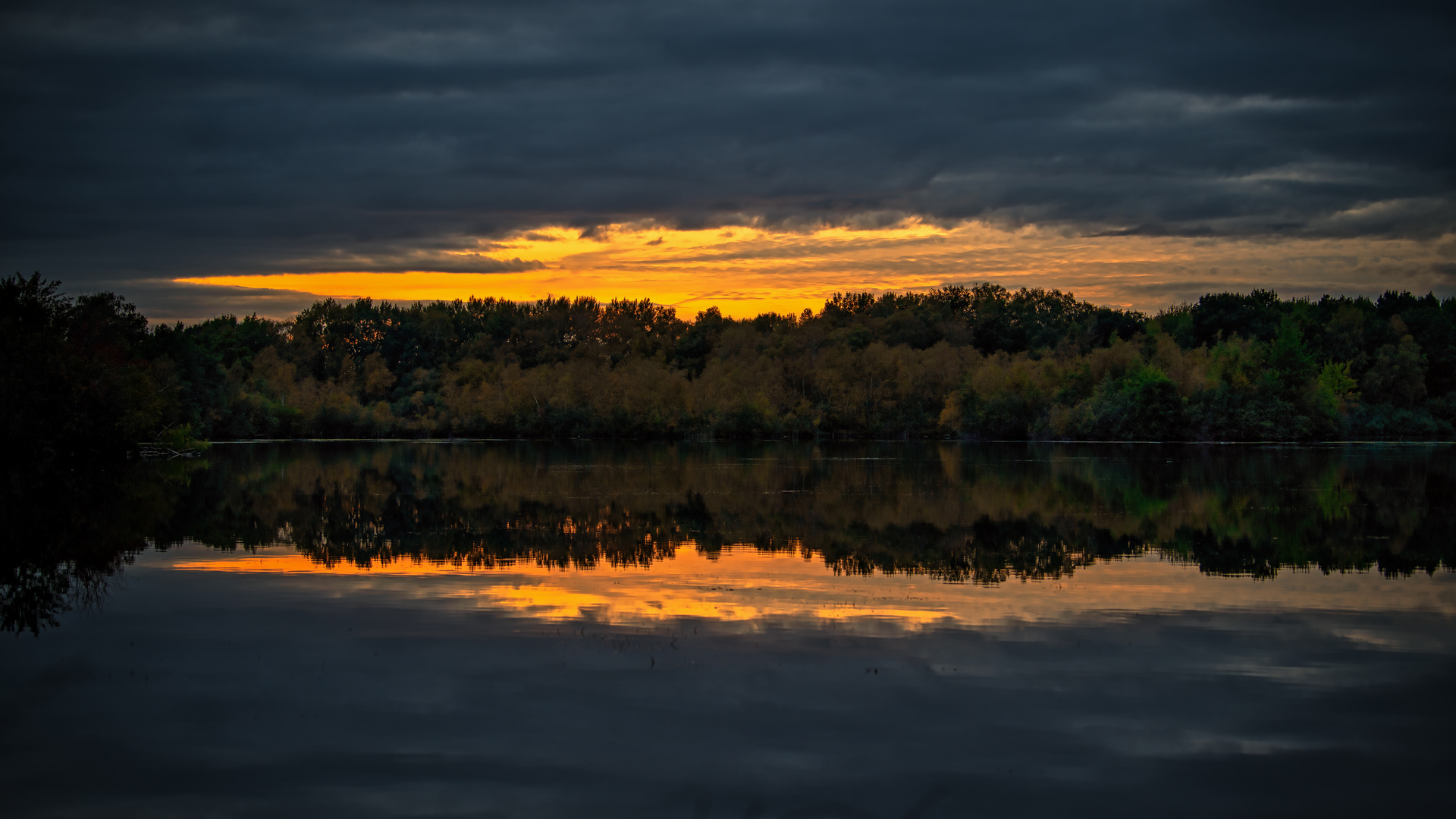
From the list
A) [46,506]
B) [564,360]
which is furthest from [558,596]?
[564,360]

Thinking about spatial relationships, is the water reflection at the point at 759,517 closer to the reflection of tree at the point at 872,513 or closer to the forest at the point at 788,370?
the reflection of tree at the point at 872,513

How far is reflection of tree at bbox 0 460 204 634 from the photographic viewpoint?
13047mm

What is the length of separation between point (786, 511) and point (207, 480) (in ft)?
66.2

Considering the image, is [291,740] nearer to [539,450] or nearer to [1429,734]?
[1429,734]

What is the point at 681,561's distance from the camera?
55.0 ft

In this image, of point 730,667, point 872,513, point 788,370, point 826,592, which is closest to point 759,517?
point 872,513

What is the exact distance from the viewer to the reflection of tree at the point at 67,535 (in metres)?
13.0

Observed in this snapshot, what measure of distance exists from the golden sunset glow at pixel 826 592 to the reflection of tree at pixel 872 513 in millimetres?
711

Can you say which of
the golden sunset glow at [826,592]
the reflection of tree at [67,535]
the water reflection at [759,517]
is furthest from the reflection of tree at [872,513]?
the reflection of tree at [67,535]

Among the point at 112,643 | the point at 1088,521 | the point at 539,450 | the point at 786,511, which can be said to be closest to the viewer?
the point at 112,643

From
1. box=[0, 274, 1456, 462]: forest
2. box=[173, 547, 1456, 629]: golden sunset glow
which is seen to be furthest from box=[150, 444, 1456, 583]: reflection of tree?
box=[0, 274, 1456, 462]: forest

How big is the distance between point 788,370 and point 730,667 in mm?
80790

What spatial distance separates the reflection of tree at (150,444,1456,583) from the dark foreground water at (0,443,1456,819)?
213 millimetres

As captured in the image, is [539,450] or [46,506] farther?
[539,450]
